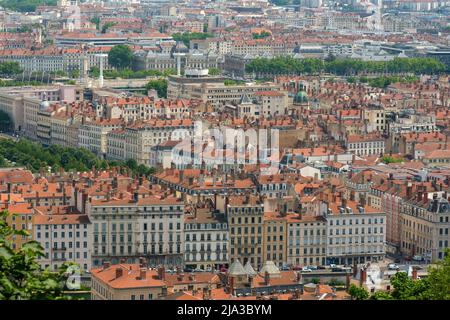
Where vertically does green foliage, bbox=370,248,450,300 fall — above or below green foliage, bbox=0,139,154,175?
above

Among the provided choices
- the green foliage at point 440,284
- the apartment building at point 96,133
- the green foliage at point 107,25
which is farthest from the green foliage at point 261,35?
the green foliage at point 440,284

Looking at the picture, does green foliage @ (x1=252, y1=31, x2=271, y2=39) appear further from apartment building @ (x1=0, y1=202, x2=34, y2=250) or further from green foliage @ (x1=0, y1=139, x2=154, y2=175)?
apartment building @ (x1=0, y1=202, x2=34, y2=250)

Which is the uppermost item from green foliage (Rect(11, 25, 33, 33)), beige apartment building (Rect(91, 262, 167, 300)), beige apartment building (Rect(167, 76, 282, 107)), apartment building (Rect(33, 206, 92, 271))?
beige apartment building (Rect(91, 262, 167, 300))

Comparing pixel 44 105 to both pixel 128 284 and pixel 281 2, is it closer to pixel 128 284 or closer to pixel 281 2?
pixel 128 284

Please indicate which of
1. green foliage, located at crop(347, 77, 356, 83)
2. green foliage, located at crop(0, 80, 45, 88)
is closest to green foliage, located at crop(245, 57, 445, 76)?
green foliage, located at crop(347, 77, 356, 83)

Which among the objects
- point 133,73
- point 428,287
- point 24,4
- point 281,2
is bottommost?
point 281,2

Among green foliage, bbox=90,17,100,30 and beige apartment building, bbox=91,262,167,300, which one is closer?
beige apartment building, bbox=91,262,167,300

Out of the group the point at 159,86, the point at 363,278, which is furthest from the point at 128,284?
the point at 159,86
